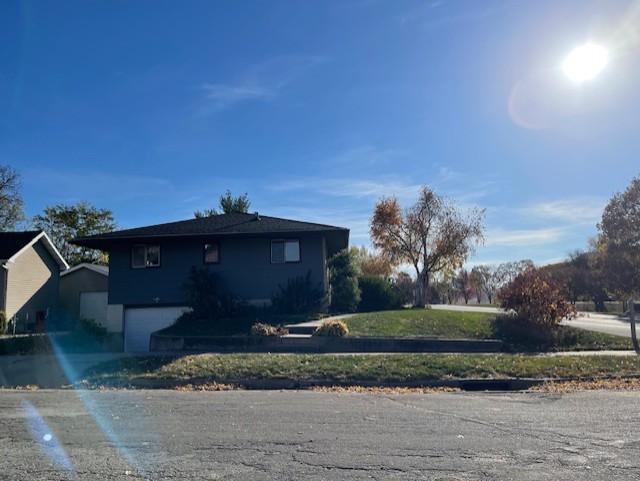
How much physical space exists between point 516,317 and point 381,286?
12.3m

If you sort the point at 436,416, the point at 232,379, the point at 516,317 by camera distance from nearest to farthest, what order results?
the point at 436,416, the point at 232,379, the point at 516,317

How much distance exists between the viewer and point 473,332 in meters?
18.1

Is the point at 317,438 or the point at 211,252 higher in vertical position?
the point at 211,252

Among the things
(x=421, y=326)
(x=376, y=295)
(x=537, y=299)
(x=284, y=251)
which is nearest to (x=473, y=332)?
(x=421, y=326)

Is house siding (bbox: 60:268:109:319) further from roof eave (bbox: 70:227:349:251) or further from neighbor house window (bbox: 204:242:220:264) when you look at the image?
neighbor house window (bbox: 204:242:220:264)

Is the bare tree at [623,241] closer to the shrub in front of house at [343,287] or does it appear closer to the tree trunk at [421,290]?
the shrub in front of house at [343,287]

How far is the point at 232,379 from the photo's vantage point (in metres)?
11.5

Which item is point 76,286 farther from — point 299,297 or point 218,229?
point 299,297

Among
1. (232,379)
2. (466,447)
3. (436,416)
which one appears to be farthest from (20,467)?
(232,379)

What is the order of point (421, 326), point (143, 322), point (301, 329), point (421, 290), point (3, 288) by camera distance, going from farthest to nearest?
point (421, 290) → point (3, 288) → point (143, 322) → point (421, 326) → point (301, 329)

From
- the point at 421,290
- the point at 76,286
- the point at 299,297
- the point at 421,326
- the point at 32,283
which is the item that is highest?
the point at 32,283

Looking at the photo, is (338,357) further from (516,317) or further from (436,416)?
(516,317)

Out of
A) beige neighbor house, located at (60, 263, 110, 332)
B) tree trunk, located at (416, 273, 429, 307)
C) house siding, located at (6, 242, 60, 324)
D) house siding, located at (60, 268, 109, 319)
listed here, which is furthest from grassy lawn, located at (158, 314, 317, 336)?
tree trunk, located at (416, 273, 429, 307)

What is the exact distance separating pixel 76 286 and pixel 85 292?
999 millimetres
